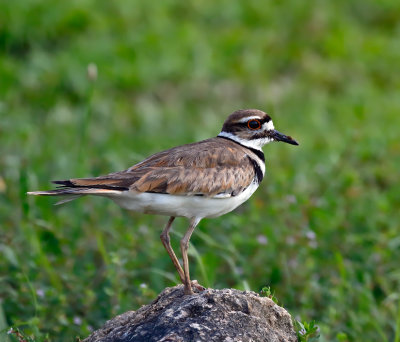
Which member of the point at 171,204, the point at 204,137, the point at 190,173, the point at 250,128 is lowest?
the point at 204,137

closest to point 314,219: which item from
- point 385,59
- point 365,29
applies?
point 385,59

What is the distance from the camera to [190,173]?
15.6 feet

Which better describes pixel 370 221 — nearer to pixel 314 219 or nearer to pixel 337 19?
pixel 314 219

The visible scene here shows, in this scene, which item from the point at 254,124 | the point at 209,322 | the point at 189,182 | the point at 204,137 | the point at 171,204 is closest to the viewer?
the point at 209,322

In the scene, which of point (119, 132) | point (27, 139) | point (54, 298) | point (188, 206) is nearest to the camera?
point (188, 206)

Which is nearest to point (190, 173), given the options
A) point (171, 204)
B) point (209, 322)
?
point (171, 204)

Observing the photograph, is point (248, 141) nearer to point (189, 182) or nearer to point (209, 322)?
point (189, 182)

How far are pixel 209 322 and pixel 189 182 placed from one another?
44.6 inches

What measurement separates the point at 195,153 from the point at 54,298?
152 centimetres

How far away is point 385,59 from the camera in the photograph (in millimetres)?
11781

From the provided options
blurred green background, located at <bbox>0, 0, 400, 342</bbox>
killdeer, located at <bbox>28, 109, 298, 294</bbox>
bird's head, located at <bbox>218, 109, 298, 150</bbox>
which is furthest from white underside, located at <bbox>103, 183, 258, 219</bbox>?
bird's head, located at <bbox>218, 109, 298, 150</bbox>

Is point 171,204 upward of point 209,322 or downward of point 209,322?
upward

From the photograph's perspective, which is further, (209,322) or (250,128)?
(250,128)

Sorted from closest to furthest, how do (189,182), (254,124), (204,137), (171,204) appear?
(171,204) → (189,182) → (254,124) → (204,137)
